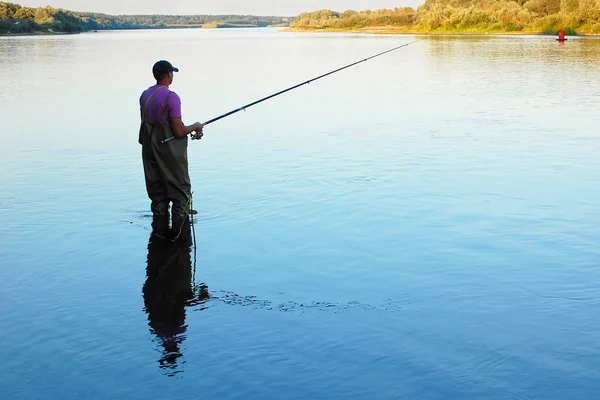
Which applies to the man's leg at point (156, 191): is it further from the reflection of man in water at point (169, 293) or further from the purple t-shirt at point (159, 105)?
the purple t-shirt at point (159, 105)

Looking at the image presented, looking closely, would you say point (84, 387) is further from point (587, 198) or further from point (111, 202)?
point (587, 198)

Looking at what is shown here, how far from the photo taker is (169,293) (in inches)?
231

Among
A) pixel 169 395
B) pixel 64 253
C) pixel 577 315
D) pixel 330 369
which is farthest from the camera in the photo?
Answer: pixel 64 253

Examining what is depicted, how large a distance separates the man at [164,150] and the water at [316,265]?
1.18ft

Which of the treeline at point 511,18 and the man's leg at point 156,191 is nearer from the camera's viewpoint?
the man's leg at point 156,191

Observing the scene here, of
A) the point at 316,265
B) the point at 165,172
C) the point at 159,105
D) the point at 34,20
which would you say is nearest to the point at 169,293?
the point at 316,265

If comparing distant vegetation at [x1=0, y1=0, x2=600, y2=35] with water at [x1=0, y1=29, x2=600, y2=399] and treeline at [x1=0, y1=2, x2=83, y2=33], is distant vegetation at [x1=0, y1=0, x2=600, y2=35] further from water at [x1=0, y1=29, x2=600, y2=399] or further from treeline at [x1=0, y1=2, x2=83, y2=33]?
water at [x1=0, y1=29, x2=600, y2=399]

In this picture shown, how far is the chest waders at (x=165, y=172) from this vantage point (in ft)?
23.2

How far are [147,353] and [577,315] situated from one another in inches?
111

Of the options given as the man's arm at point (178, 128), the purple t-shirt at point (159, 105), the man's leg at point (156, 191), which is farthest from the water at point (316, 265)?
the purple t-shirt at point (159, 105)

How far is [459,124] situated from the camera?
577 inches

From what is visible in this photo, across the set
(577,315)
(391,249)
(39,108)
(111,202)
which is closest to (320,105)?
(39,108)

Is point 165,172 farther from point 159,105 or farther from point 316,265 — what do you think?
point 316,265

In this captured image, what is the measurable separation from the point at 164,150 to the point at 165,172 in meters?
0.20
